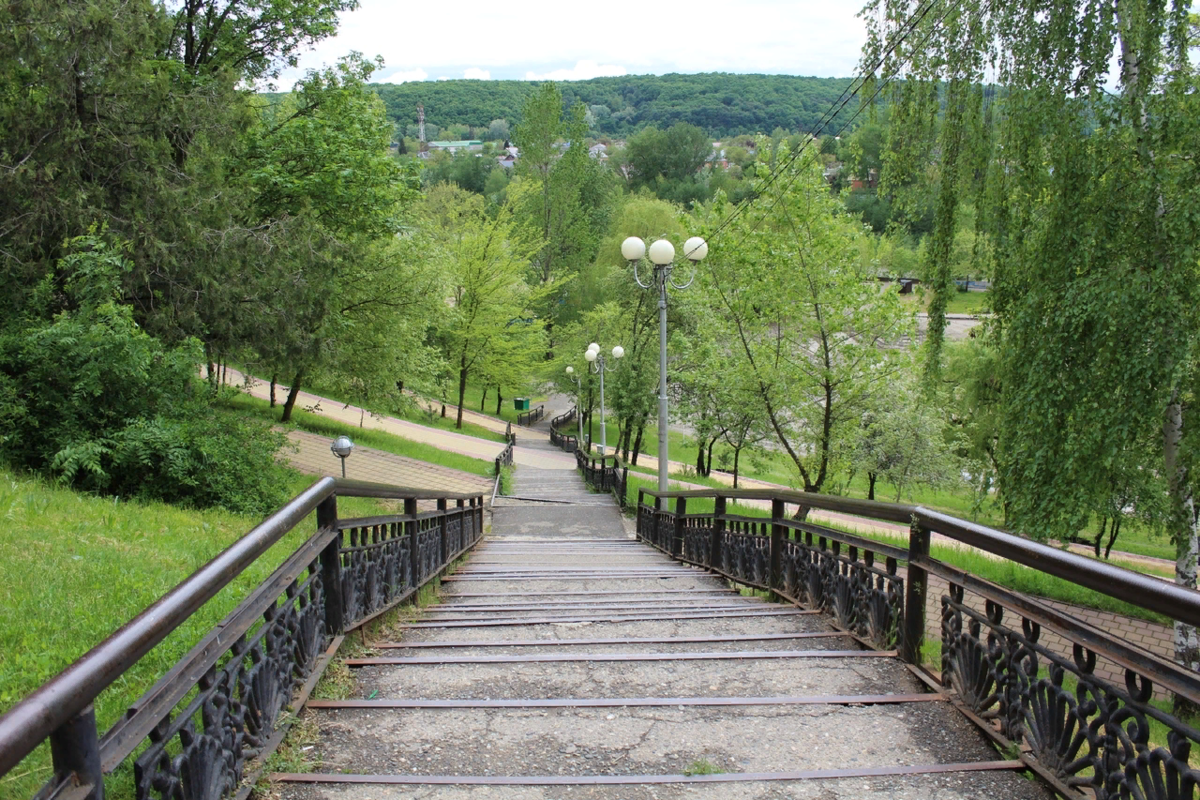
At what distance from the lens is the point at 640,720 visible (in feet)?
10.2

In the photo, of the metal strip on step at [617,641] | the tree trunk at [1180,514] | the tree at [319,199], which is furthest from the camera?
the tree at [319,199]

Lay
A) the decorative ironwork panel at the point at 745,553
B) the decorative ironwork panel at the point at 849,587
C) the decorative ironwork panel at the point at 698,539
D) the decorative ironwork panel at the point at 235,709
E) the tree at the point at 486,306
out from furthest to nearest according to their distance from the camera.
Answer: the tree at the point at 486,306, the decorative ironwork panel at the point at 698,539, the decorative ironwork panel at the point at 745,553, the decorative ironwork panel at the point at 849,587, the decorative ironwork panel at the point at 235,709

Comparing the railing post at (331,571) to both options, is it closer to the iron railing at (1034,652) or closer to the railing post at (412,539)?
the railing post at (412,539)

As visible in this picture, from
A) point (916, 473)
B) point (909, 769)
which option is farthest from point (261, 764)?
point (916, 473)

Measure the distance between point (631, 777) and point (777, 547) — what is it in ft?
12.0

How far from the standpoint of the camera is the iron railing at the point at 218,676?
5.12 ft

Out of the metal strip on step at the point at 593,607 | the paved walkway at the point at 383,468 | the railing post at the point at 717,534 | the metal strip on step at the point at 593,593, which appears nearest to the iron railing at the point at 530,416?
the paved walkway at the point at 383,468

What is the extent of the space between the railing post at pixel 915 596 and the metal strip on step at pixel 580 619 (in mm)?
1357

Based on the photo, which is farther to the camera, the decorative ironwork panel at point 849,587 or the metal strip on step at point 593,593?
the metal strip on step at point 593,593

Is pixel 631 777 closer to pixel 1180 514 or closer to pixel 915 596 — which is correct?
pixel 915 596

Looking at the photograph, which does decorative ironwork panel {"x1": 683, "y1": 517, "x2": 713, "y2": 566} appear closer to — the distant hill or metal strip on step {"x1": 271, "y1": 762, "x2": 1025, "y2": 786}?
metal strip on step {"x1": 271, "y1": 762, "x2": 1025, "y2": 786}

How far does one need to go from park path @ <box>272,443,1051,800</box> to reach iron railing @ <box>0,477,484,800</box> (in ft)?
0.70

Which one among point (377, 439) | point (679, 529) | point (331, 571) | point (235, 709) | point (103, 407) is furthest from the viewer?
point (377, 439)

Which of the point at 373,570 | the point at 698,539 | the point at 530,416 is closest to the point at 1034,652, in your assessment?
the point at 373,570
